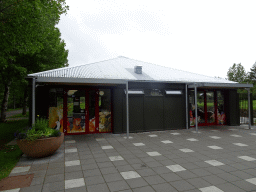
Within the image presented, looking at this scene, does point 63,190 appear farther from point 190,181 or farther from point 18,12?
point 18,12

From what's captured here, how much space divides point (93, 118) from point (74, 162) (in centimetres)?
409

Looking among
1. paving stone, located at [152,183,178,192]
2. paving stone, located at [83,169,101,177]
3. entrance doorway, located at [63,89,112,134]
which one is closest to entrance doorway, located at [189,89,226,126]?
entrance doorway, located at [63,89,112,134]

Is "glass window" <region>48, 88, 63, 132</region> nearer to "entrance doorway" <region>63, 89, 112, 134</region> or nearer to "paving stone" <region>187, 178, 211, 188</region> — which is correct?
"entrance doorway" <region>63, 89, 112, 134</region>

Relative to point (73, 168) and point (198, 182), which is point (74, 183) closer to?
point (73, 168)

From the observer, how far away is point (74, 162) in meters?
4.98

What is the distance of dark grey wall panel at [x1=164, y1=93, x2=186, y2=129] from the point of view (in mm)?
9962

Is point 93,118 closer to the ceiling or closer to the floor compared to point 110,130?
closer to the ceiling

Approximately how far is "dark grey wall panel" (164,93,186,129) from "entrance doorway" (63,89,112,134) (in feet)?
10.9

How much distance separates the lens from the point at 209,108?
36.9 ft

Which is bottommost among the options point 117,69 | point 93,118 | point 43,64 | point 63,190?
point 63,190

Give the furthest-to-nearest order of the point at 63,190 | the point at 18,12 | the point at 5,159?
1. the point at 18,12
2. the point at 5,159
3. the point at 63,190

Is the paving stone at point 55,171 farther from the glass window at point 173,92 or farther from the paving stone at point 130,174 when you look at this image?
the glass window at point 173,92

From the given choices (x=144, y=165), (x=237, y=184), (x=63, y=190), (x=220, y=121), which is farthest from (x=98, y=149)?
(x=220, y=121)

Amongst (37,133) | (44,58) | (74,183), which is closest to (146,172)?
(74,183)
